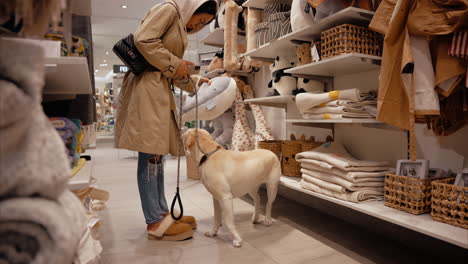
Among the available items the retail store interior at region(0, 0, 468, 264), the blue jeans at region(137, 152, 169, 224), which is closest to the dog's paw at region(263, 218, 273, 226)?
the retail store interior at region(0, 0, 468, 264)

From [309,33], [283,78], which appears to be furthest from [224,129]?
[309,33]

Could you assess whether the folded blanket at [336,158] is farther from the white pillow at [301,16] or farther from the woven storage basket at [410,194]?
the white pillow at [301,16]

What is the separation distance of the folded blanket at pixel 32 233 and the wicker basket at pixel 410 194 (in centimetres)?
156

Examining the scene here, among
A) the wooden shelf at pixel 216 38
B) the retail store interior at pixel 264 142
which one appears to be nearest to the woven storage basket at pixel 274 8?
the retail store interior at pixel 264 142

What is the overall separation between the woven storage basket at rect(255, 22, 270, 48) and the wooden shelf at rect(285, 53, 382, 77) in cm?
47

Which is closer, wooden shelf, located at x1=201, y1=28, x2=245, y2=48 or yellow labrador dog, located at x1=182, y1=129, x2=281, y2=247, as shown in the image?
yellow labrador dog, located at x1=182, y1=129, x2=281, y2=247

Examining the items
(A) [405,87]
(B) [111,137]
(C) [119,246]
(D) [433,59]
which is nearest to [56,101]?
(C) [119,246]

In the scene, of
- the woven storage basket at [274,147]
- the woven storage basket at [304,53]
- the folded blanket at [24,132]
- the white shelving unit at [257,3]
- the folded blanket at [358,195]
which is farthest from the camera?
the white shelving unit at [257,3]

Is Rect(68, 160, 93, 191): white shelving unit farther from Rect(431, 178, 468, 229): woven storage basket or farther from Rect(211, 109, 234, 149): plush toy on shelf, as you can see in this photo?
Rect(211, 109, 234, 149): plush toy on shelf

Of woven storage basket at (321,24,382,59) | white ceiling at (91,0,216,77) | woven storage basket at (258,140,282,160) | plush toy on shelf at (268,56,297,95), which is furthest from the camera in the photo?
white ceiling at (91,0,216,77)

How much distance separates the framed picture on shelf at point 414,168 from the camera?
1.54m

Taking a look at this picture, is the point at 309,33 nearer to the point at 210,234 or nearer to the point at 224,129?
the point at 210,234

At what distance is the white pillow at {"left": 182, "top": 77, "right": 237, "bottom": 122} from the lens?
2467mm

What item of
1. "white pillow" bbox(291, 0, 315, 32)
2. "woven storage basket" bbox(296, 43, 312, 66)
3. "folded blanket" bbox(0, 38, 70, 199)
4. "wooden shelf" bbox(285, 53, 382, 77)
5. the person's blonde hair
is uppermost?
"white pillow" bbox(291, 0, 315, 32)
